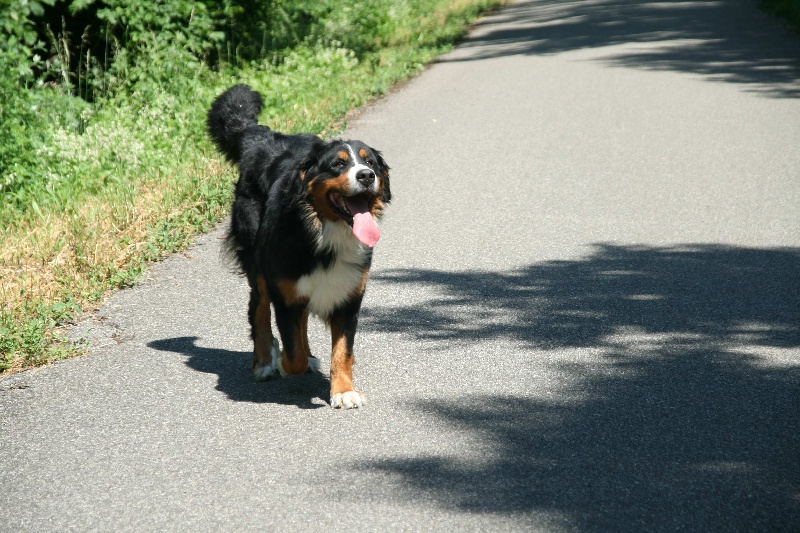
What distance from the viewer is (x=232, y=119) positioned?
6078 mm

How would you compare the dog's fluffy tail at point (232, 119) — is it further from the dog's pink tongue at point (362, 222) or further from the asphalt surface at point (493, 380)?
the dog's pink tongue at point (362, 222)

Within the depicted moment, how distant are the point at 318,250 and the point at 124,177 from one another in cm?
496

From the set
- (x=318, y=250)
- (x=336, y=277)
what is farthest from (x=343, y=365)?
(x=318, y=250)

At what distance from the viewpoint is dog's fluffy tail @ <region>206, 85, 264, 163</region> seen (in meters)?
6.07

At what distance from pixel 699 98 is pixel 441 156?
4313 millimetres

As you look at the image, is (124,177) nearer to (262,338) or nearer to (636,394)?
(262,338)

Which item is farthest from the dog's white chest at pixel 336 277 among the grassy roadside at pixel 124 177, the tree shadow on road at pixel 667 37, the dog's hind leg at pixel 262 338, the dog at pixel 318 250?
the tree shadow on road at pixel 667 37

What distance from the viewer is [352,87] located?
44.5 ft

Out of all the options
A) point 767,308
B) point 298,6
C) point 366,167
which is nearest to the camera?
point 366,167

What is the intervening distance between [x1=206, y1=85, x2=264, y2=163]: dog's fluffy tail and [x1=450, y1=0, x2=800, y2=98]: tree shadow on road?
898cm

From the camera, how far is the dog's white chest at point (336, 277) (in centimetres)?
482

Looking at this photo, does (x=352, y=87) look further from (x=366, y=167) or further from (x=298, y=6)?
(x=366, y=167)

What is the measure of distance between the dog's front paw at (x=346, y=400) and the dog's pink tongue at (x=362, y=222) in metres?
0.73

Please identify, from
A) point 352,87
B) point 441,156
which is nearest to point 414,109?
point 352,87
